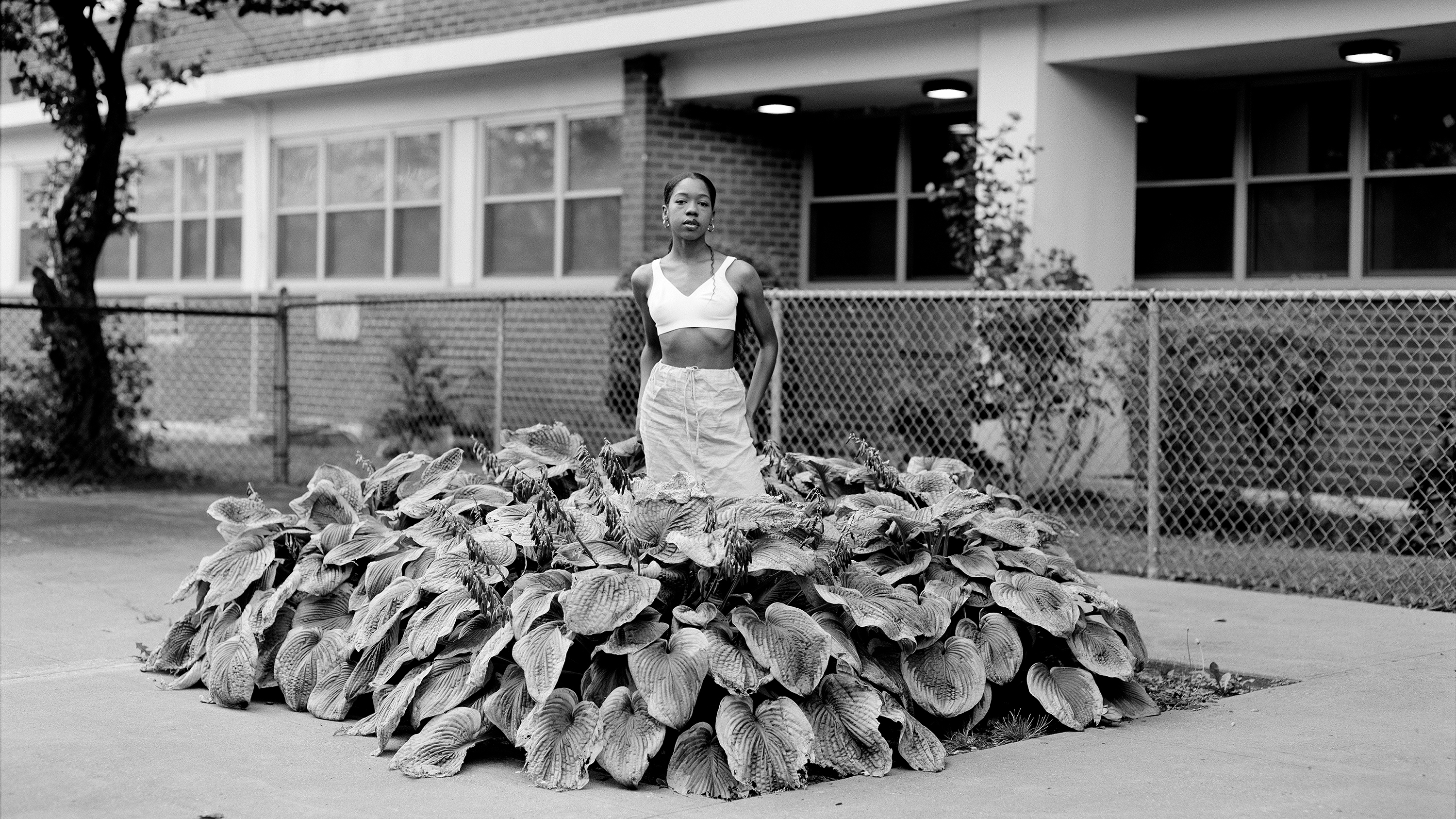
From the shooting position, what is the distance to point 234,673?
579cm

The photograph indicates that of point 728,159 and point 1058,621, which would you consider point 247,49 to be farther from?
point 1058,621

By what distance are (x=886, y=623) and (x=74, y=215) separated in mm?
9642

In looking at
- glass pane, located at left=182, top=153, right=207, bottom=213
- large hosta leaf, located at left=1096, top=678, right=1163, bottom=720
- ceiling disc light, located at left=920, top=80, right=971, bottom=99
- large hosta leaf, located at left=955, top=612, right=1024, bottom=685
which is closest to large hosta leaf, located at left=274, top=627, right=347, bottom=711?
large hosta leaf, located at left=955, top=612, right=1024, bottom=685

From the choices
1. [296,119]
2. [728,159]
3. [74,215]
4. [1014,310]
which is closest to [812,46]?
[728,159]

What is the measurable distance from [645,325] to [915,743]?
2220mm

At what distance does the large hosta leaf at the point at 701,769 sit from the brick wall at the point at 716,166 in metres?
9.18

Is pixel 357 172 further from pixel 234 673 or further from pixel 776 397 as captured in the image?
pixel 234 673

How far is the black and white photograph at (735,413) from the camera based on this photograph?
16.7 ft

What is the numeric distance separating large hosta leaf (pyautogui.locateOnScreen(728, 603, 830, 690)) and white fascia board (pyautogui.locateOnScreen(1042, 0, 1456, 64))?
23.3 feet

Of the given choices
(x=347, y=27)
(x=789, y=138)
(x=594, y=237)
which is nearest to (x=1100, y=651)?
(x=789, y=138)

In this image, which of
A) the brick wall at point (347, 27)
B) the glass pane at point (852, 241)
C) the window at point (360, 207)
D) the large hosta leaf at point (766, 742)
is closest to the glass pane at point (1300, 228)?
the glass pane at point (852, 241)

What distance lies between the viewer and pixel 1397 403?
11.0 meters

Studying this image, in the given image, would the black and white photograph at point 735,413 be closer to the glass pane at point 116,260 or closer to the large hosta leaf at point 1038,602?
the large hosta leaf at point 1038,602

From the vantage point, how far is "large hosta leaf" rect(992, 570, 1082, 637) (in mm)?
5656
